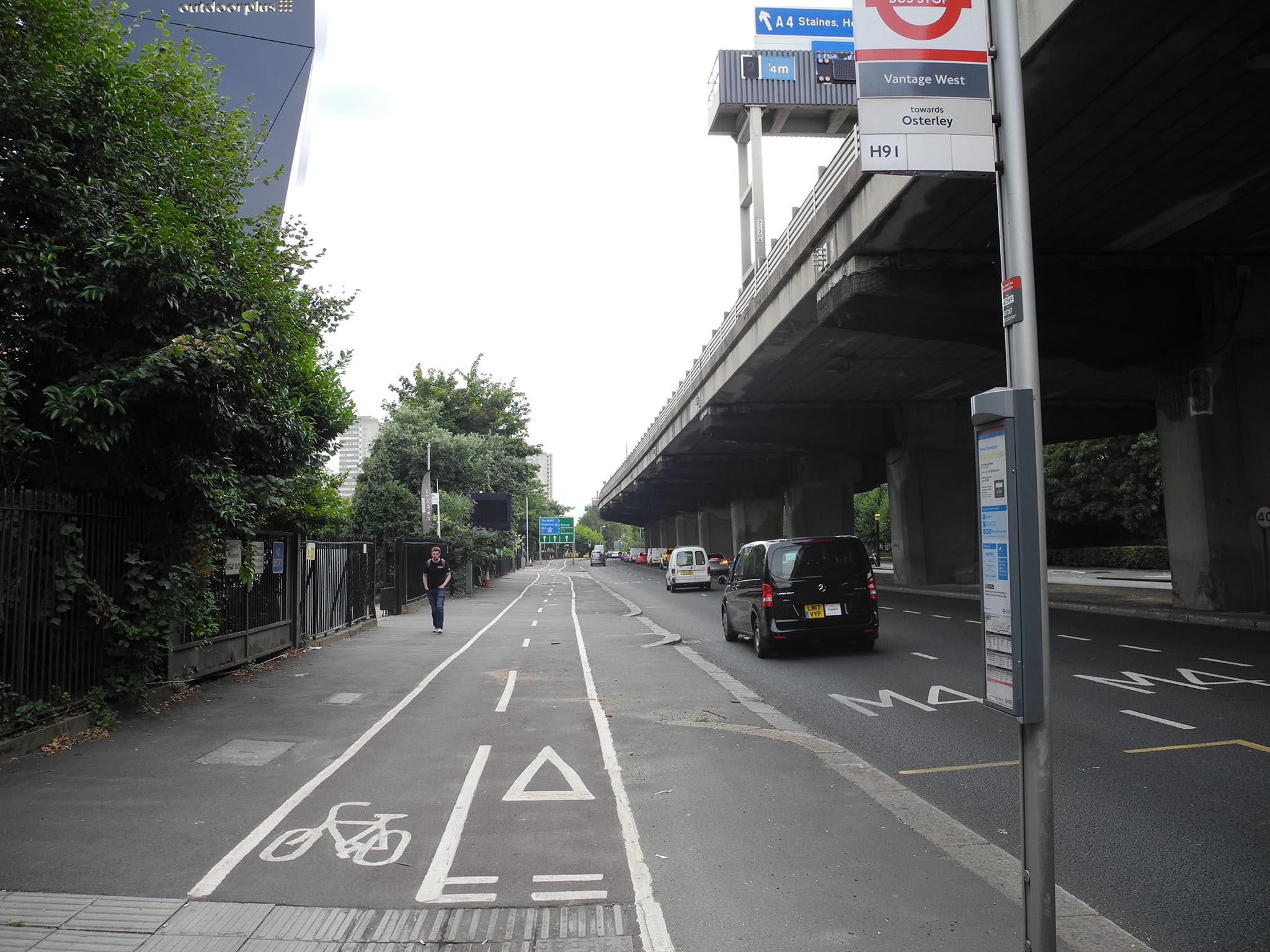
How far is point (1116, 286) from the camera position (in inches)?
709

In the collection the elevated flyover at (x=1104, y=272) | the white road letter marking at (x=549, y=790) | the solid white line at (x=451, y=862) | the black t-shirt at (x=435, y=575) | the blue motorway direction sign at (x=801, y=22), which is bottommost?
the white road letter marking at (x=549, y=790)

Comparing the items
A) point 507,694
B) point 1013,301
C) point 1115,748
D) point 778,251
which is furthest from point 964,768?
point 778,251

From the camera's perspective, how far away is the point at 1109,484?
5425 centimetres

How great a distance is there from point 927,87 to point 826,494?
130 feet

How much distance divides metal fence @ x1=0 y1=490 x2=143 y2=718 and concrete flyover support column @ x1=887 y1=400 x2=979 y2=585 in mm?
28791

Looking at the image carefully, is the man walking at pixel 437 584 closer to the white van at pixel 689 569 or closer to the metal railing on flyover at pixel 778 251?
the metal railing on flyover at pixel 778 251

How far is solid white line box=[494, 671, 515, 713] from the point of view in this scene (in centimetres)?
1034

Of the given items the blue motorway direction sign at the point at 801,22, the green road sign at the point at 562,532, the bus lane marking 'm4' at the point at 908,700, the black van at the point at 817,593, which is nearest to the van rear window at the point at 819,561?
the black van at the point at 817,593

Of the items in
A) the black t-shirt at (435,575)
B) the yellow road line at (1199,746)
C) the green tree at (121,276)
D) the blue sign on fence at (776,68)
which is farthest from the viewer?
the blue sign on fence at (776,68)

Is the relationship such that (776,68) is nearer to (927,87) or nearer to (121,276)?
(121,276)

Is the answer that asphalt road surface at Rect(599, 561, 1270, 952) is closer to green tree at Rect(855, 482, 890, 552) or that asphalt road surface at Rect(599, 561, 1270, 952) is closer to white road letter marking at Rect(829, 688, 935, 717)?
white road letter marking at Rect(829, 688, 935, 717)

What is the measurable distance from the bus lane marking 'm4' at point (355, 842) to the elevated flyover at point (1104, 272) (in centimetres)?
980

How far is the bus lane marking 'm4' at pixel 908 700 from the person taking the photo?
9.87 metres

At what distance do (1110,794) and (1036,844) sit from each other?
3.45 meters
